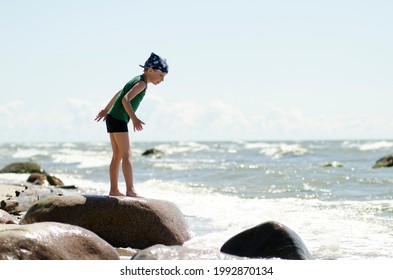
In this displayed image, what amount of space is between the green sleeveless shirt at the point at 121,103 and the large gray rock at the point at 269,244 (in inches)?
88.6

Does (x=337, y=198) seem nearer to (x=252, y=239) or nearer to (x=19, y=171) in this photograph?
(x=252, y=239)

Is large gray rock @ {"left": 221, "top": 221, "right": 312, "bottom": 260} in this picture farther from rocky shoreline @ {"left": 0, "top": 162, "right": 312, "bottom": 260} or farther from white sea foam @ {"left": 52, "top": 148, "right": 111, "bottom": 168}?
white sea foam @ {"left": 52, "top": 148, "right": 111, "bottom": 168}

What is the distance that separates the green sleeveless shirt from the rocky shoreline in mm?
995

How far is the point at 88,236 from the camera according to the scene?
570cm

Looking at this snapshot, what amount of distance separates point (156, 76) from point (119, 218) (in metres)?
1.76

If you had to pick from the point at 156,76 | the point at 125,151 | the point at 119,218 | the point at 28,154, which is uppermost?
the point at 156,76

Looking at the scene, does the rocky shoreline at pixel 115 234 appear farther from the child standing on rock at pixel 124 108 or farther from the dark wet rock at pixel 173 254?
the child standing on rock at pixel 124 108

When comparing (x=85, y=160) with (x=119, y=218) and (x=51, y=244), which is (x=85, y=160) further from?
(x=51, y=244)

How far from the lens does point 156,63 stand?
24.8 ft

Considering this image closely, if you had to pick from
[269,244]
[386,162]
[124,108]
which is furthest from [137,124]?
[386,162]
